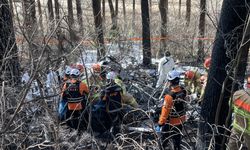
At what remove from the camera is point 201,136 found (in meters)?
6.40

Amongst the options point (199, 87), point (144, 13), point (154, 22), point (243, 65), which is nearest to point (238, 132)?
point (243, 65)

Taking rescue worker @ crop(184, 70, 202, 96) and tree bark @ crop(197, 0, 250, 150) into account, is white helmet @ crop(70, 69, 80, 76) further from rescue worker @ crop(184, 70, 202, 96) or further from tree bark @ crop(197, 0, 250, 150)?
rescue worker @ crop(184, 70, 202, 96)

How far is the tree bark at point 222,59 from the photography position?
19.1 feet

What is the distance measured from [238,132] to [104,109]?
2938mm

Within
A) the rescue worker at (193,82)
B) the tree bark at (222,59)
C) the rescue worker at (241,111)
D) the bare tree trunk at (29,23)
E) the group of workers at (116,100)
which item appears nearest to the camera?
the bare tree trunk at (29,23)

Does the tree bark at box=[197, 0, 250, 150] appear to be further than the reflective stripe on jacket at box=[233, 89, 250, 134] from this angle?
A: No

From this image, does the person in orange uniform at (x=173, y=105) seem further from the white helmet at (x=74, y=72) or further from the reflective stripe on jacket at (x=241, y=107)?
the white helmet at (x=74, y=72)

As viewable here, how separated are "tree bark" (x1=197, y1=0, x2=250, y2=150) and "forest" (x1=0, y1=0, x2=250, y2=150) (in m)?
0.01

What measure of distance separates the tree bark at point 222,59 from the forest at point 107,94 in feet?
0.05

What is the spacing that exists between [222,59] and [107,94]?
2767 mm

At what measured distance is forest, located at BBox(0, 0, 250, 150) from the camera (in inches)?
188

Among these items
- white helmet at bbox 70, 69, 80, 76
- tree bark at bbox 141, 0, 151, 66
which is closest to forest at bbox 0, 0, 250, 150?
white helmet at bbox 70, 69, 80, 76

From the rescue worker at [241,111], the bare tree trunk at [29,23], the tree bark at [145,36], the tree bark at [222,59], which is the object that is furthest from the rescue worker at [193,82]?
the tree bark at [145,36]

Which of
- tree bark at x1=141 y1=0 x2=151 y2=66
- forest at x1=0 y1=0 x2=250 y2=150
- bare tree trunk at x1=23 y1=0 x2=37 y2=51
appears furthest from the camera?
tree bark at x1=141 y1=0 x2=151 y2=66
